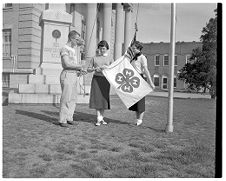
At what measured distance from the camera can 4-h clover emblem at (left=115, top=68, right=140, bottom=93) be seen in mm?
5312

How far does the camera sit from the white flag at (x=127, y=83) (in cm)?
531

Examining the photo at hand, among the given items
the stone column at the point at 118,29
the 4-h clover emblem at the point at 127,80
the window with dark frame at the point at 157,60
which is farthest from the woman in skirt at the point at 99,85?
the window with dark frame at the point at 157,60

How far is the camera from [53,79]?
9359 millimetres

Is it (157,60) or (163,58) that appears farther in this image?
(157,60)

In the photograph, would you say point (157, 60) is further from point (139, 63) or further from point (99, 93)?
point (99, 93)

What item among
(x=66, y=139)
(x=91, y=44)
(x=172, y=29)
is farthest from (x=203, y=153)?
(x=91, y=44)

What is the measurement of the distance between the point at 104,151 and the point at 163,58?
39.9 m

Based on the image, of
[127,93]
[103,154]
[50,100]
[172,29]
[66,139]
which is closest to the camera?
[103,154]

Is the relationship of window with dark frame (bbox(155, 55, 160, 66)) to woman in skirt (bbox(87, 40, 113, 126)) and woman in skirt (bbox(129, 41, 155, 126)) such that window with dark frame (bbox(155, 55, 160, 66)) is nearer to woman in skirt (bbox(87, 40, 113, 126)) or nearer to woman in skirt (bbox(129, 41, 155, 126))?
woman in skirt (bbox(129, 41, 155, 126))

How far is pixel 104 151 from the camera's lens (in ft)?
11.7

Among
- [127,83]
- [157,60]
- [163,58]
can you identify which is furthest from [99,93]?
[157,60]

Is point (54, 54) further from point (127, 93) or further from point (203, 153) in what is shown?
point (203, 153)

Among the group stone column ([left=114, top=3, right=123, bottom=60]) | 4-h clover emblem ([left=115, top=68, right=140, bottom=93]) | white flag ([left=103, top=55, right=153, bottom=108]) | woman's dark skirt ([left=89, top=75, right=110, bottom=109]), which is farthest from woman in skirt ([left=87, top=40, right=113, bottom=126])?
stone column ([left=114, top=3, right=123, bottom=60])

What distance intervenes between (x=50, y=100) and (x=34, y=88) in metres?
0.74
